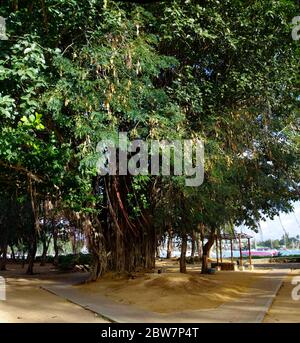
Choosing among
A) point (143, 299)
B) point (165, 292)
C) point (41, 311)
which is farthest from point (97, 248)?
point (41, 311)

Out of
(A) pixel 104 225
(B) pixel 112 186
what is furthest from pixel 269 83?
(A) pixel 104 225

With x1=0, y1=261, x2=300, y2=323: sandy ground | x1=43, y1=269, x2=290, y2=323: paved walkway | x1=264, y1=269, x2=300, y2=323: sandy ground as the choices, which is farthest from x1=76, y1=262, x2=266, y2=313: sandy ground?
x1=264, y1=269, x2=300, y2=323: sandy ground

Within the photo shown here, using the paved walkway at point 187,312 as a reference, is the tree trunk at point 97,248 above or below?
above

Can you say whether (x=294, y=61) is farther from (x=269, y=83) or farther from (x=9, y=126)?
(x=9, y=126)

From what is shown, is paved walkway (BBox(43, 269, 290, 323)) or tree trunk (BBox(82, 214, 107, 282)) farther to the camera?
tree trunk (BBox(82, 214, 107, 282))

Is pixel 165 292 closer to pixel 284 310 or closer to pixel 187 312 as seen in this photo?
pixel 187 312

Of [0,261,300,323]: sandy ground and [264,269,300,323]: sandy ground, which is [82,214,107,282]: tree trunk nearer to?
[0,261,300,323]: sandy ground

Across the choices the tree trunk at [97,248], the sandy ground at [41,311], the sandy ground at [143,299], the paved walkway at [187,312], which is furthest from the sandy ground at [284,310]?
the tree trunk at [97,248]

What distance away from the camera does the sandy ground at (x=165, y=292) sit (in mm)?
10156

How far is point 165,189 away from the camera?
45.3 ft

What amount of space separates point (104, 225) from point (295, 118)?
8.17 metres

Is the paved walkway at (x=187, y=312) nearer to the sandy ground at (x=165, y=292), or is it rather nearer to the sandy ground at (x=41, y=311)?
the sandy ground at (x=41, y=311)

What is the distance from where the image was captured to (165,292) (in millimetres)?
11617

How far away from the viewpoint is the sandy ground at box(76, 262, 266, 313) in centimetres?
1016
